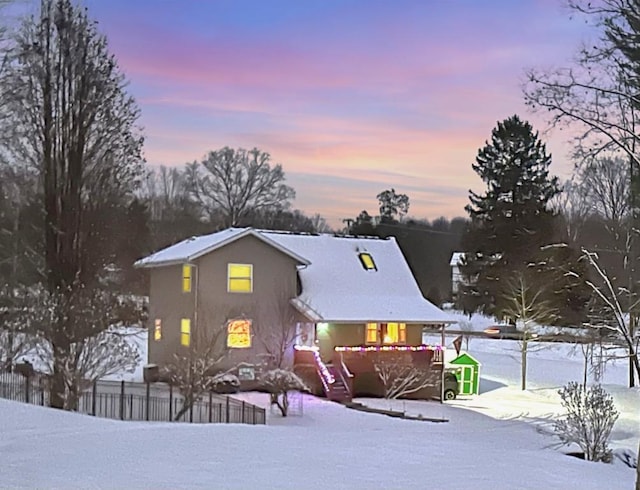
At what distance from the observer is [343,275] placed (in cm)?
2778

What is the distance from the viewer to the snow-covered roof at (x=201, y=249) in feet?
80.3

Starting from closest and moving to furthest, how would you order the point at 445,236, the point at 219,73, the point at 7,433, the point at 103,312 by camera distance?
the point at 7,433, the point at 103,312, the point at 219,73, the point at 445,236

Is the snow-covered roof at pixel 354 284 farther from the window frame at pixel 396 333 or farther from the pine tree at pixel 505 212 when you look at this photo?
the pine tree at pixel 505 212

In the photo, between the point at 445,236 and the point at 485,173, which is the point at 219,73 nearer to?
the point at 485,173

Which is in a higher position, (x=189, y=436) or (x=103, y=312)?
(x=103, y=312)

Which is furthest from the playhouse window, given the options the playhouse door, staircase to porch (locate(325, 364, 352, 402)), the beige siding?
the playhouse door

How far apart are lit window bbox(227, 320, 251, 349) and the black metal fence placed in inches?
169

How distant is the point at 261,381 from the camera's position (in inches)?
900

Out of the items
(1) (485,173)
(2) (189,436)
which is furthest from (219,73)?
(1) (485,173)

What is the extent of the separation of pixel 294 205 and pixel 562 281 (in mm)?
29390

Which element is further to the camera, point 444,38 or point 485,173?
point 485,173

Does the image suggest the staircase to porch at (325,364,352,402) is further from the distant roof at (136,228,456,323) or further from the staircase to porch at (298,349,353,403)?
the distant roof at (136,228,456,323)

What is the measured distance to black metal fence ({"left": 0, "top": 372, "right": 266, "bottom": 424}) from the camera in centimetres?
1752

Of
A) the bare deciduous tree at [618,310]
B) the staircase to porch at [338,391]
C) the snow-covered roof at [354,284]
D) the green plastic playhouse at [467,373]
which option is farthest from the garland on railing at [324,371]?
the bare deciduous tree at [618,310]
